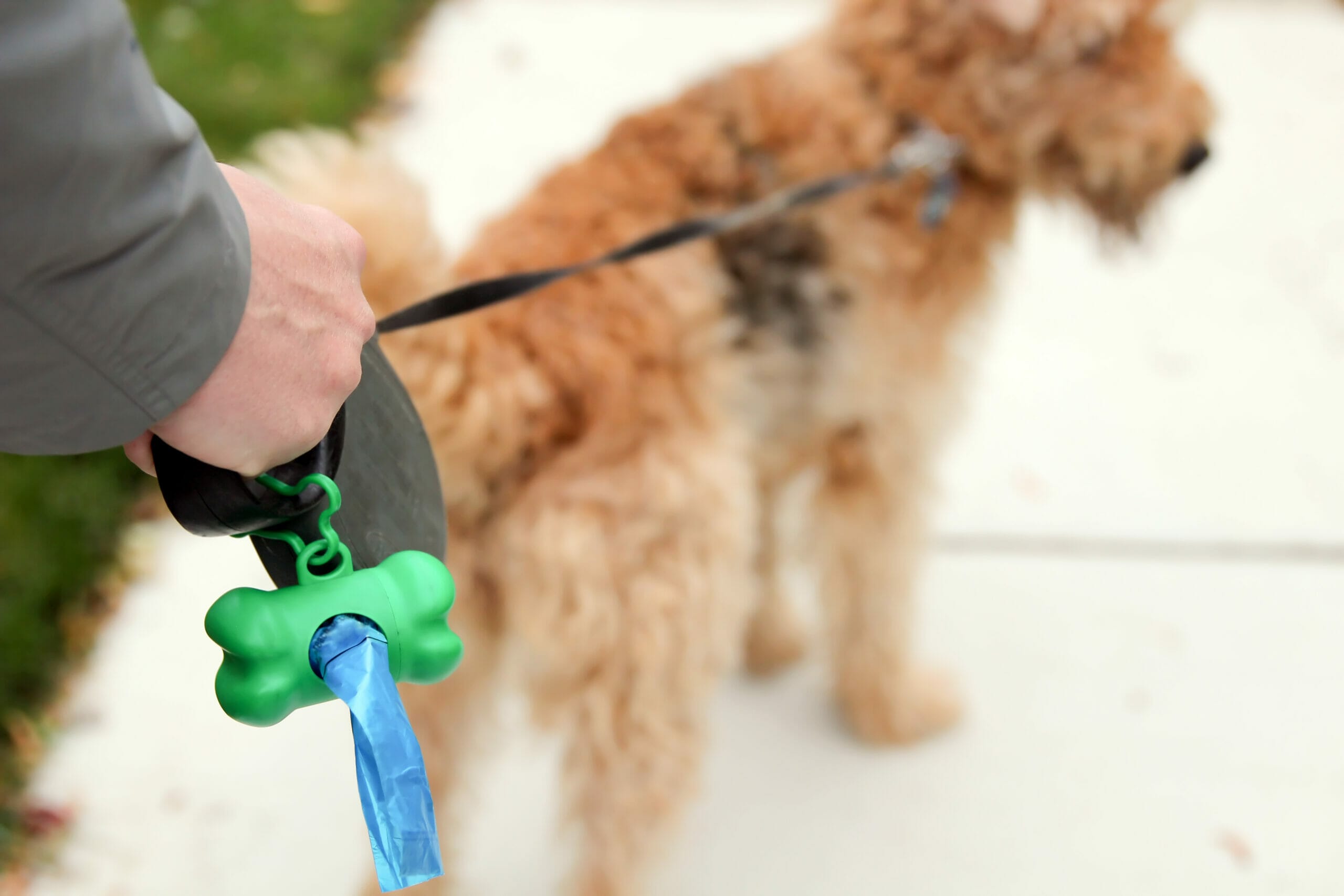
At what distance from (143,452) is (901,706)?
75.0 inches

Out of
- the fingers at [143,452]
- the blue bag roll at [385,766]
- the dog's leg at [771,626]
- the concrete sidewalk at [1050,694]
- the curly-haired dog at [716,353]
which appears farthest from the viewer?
the dog's leg at [771,626]

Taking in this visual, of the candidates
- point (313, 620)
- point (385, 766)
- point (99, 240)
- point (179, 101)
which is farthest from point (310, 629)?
point (179, 101)

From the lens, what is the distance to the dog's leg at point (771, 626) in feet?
8.38

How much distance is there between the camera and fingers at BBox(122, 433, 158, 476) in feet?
3.11

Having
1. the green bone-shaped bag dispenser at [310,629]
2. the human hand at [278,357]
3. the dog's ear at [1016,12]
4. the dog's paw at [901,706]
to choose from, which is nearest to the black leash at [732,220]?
the dog's ear at [1016,12]

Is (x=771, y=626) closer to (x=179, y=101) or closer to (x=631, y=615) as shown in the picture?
(x=631, y=615)

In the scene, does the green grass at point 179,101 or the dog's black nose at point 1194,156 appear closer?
the dog's black nose at point 1194,156

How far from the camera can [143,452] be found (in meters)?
0.95

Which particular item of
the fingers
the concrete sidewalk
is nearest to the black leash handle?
the fingers

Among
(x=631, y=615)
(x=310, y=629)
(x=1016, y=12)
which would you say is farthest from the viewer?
(x=1016, y=12)

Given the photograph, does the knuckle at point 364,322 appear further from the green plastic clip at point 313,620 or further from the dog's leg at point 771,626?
the dog's leg at point 771,626

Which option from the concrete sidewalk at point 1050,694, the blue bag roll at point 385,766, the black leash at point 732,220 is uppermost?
the black leash at point 732,220

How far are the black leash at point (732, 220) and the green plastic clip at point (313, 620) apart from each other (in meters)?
0.44

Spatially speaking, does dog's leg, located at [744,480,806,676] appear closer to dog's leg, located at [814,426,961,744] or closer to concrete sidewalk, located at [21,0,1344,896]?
concrete sidewalk, located at [21,0,1344,896]
